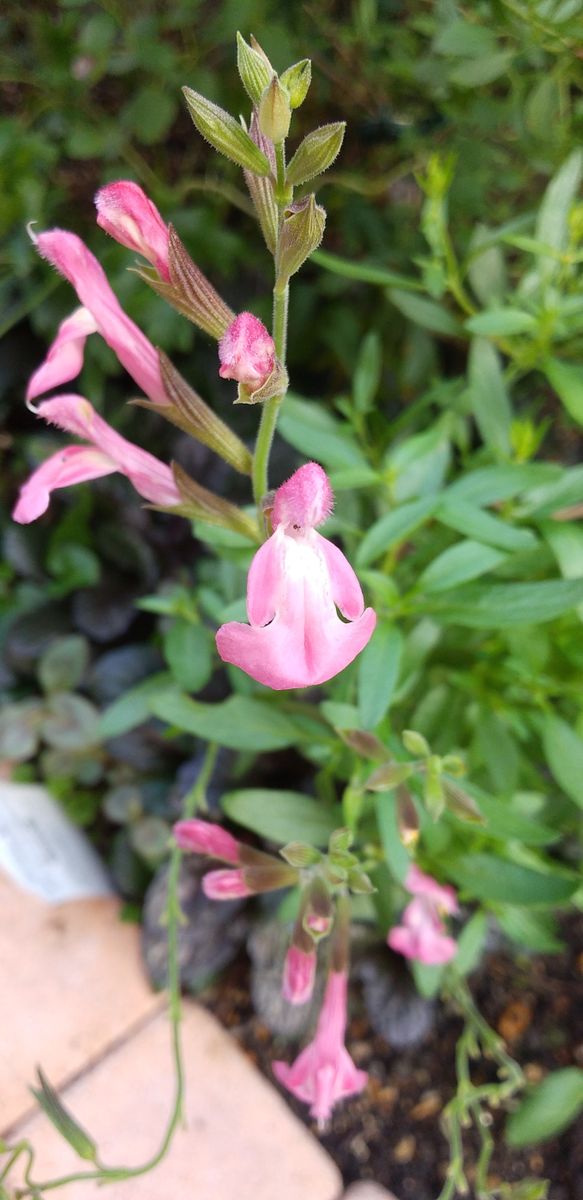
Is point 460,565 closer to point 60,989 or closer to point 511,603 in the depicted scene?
point 511,603

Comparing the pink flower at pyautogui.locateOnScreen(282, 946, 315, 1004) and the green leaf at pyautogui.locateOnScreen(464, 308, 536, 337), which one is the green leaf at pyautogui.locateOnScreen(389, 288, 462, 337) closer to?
the green leaf at pyautogui.locateOnScreen(464, 308, 536, 337)

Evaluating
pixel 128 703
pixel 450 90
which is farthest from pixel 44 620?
pixel 450 90

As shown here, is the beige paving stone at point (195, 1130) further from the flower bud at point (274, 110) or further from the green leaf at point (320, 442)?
the flower bud at point (274, 110)

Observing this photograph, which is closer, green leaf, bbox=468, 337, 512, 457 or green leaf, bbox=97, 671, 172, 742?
green leaf, bbox=468, 337, 512, 457

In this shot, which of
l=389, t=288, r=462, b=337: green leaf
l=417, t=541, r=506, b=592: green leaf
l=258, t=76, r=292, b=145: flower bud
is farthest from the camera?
l=389, t=288, r=462, b=337: green leaf

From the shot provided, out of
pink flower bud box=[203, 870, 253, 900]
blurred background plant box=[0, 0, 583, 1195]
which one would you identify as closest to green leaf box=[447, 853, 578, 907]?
blurred background plant box=[0, 0, 583, 1195]

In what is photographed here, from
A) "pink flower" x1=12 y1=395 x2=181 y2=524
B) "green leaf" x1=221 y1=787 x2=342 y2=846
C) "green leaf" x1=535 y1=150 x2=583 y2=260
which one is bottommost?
"green leaf" x1=221 y1=787 x2=342 y2=846
